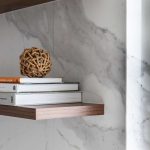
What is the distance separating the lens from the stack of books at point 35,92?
0.82m

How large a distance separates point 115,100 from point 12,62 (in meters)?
0.46

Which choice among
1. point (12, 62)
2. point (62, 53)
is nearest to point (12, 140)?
point (12, 62)

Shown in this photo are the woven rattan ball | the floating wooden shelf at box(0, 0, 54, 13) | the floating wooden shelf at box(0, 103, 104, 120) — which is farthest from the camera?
the floating wooden shelf at box(0, 0, 54, 13)

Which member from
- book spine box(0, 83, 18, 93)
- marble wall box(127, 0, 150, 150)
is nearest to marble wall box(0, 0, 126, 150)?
marble wall box(127, 0, 150, 150)

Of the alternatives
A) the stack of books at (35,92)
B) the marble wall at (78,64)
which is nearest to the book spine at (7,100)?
the stack of books at (35,92)

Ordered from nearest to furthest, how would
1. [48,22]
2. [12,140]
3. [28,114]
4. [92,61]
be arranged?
[28,114], [92,61], [48,22], [12,140]

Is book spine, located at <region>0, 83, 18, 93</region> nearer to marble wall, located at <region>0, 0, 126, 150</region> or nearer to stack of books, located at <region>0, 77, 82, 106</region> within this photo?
stack of books, located at <region>0, 77, 82, 106</region>

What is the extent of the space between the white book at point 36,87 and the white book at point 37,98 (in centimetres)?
1

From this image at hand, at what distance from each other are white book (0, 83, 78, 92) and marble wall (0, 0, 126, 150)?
0.19 ft

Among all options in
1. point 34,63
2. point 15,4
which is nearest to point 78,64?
point 34,63

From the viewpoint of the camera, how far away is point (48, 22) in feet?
3.43

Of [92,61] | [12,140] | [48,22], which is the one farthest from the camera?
[12,140]

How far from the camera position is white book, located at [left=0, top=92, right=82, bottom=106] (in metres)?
0.81

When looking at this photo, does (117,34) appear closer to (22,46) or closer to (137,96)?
(137,96)
